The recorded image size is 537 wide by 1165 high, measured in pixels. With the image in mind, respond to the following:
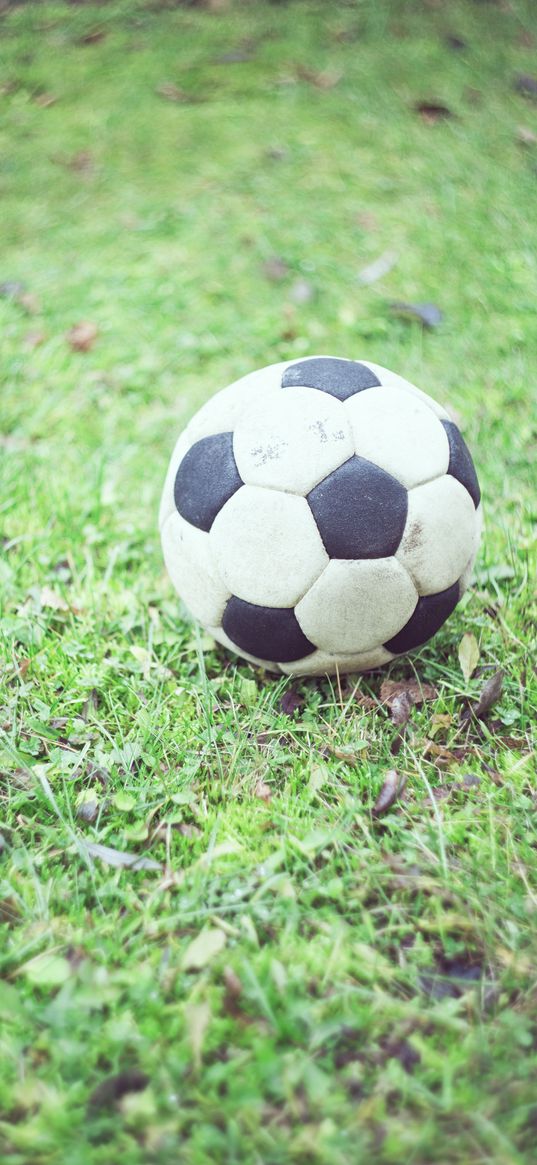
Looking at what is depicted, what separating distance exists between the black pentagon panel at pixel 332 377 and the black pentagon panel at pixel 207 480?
244 millimetres

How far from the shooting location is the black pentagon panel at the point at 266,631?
6.65ft

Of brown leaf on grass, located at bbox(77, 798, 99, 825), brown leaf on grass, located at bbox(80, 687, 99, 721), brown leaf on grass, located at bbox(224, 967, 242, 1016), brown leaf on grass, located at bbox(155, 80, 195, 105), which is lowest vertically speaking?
brown leaf on grass, located at bbox(80, 687, 99, 721)

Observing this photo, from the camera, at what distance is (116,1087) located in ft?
5.01

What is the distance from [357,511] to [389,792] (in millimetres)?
719

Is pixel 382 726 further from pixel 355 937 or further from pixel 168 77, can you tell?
pixel 168 77


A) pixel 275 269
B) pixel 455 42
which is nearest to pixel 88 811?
pixel 275 269

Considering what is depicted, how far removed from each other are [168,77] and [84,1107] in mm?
5529

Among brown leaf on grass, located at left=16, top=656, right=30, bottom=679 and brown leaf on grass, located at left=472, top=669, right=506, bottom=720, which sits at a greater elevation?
brown leaf on grass, located at left=472, top=669, right=506, bottom=720

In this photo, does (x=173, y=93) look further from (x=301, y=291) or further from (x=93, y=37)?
(x=301, y=291)

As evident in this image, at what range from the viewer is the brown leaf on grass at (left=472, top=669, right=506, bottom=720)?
2.23 m

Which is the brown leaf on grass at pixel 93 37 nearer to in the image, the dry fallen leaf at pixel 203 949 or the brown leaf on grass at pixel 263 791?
the brown leaf on grass at pixel 263 791

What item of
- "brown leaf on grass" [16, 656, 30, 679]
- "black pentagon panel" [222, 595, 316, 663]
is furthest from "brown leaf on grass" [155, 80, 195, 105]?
"black pentagon panel" [222, 595, 316, 663]

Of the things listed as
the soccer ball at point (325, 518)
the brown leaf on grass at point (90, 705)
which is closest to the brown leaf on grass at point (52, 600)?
the brown leaf on grass at point (90, 705)

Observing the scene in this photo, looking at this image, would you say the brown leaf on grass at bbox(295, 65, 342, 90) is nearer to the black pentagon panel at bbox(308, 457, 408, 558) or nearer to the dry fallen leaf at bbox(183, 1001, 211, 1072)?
the black pentagon panel at bbox(308, 457, 408, 558)
